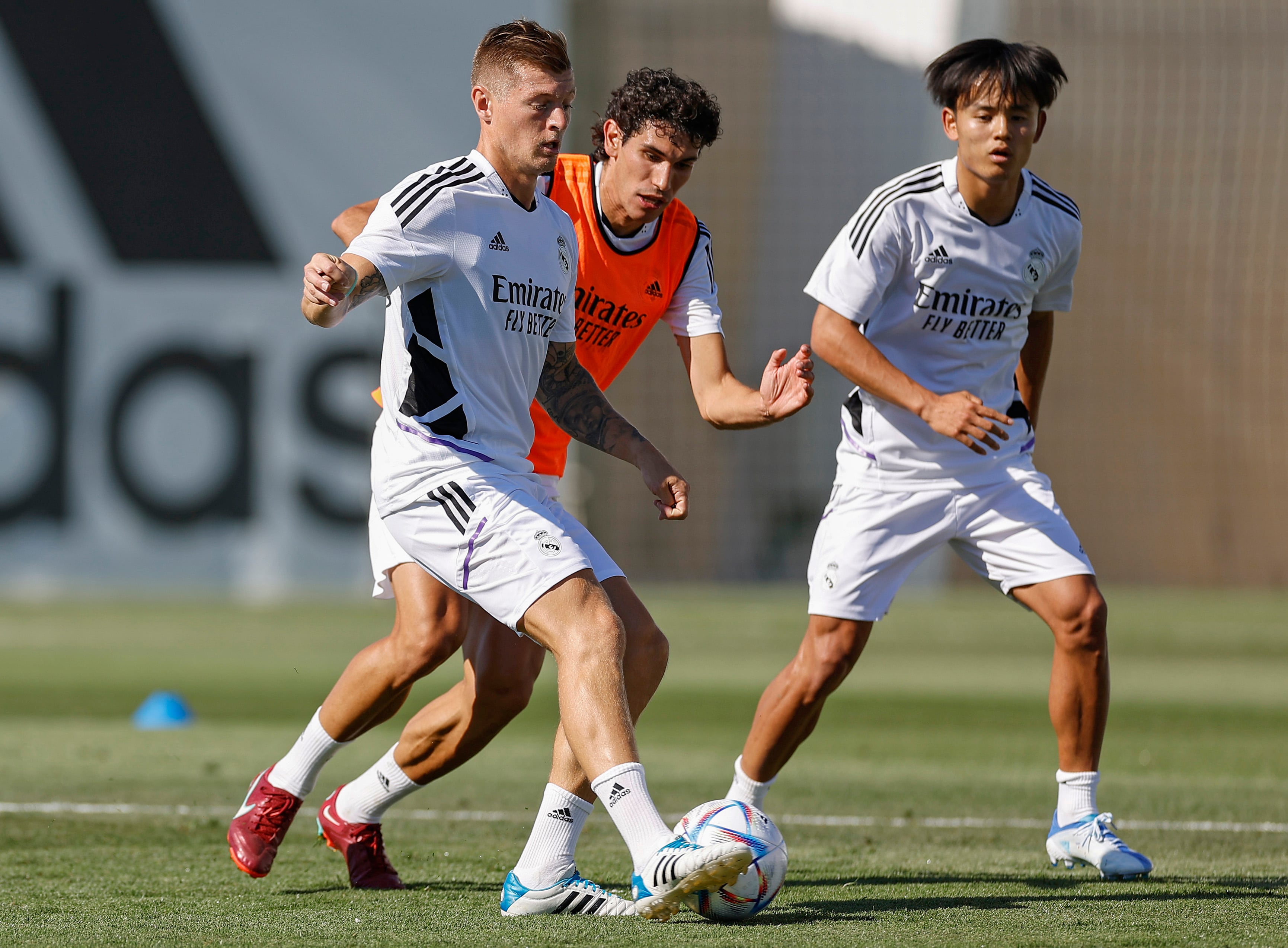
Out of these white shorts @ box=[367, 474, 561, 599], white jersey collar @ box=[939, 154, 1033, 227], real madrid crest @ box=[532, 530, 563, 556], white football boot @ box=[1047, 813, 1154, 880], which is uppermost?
white jersey collar @ box=[939, 154, 1033, 227]

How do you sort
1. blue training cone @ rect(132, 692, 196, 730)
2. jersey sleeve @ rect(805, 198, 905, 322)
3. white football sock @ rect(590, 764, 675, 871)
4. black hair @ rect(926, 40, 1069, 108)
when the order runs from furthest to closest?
blue training cone @ rect(132, 692, 196, 730), jersey sleeve @ rect(805, 198, 905, 322), black hair @ rect(926, 40, 1069, 108), white football sock @ rect(590, 764, 675, 871)

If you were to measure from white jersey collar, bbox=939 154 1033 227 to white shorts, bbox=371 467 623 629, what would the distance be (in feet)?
6.06

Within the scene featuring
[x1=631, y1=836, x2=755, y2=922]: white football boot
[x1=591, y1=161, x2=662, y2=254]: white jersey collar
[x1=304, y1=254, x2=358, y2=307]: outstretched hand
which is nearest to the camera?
[x1=631, y1=836, x2=755, y2=922]: white football boot

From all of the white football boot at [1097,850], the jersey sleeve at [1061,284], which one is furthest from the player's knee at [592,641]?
the jersey sleeve at [1061,284]

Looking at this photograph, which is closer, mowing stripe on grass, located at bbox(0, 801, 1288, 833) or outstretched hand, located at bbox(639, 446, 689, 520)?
outstretched hand, located at bbox(639, 446, 689, 520)

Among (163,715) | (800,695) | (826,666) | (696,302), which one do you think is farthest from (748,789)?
(163,715)

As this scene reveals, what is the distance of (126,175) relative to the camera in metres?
19.8

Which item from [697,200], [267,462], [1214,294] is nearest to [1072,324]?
[1214,294]

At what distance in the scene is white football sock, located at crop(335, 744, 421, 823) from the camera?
4887mm

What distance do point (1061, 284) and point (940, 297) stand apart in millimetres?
466

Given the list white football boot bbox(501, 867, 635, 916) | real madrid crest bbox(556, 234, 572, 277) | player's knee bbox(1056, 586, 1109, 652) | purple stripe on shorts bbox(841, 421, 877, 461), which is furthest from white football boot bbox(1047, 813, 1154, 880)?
real madrid crest bbox(556, 234, 572, 277)

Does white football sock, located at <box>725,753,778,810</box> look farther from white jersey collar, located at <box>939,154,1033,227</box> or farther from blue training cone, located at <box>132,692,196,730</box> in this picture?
blue training cone, located at <box>132,692,196,730</box>

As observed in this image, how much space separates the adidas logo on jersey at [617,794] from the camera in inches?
151

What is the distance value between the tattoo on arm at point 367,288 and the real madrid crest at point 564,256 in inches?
20.8
